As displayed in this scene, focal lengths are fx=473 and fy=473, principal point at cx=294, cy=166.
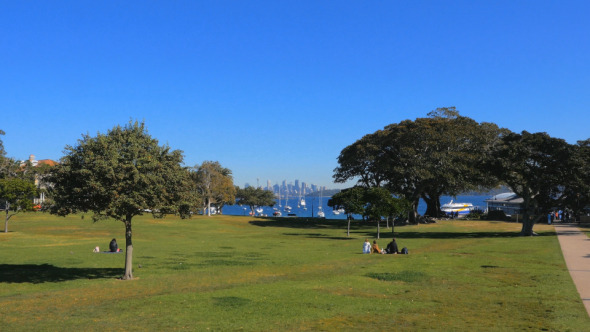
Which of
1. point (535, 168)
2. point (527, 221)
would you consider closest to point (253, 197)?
point (527, 221)

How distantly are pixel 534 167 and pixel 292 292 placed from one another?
38.9 meters

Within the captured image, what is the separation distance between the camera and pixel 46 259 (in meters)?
31.4

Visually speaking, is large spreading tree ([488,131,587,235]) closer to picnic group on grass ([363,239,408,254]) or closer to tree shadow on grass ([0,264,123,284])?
picnic group on grass ([363,239,408,254])

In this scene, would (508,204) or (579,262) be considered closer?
(579,262)

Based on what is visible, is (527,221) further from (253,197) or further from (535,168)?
(253,197)

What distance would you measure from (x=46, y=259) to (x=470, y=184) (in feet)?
197

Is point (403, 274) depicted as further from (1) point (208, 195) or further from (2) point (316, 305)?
(1) point (208, 195)

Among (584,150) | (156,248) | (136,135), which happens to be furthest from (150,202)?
(584,150)

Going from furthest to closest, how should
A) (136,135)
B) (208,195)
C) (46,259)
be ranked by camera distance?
(208,195)
(46,259)
(136,135)

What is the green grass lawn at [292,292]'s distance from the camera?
566 inches

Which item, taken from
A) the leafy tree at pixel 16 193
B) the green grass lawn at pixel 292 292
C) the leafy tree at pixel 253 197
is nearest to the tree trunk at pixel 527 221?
the green grass lawn at pixel 292 292

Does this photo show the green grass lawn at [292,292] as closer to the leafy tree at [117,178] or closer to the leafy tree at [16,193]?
the leafy tree at [117,178]

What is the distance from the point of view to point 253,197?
135 meters

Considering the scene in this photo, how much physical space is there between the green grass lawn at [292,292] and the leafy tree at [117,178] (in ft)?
12.1
